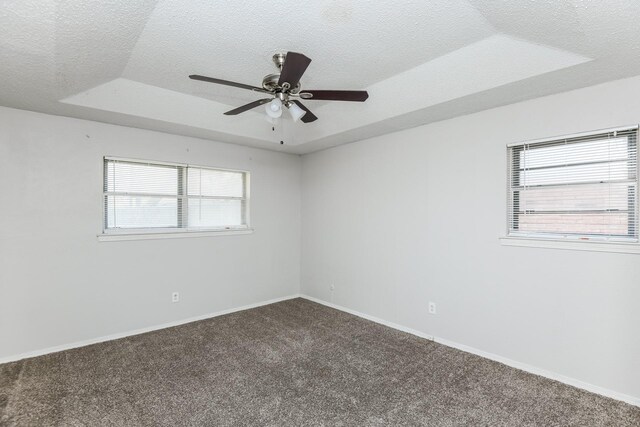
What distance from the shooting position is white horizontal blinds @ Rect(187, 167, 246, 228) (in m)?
4.18

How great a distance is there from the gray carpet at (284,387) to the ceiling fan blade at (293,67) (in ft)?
7.34

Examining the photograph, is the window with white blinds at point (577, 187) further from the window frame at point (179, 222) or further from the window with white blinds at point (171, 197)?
the window with white blinds at point (171, 197)

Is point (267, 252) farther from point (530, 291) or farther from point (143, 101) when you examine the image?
point (530, 291)

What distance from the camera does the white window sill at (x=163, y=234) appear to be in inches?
138

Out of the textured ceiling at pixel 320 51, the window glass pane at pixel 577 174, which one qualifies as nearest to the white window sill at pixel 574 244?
the window glass pane at pixel 577 174

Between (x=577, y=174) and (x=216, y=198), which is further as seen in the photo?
(x=216, y=198)

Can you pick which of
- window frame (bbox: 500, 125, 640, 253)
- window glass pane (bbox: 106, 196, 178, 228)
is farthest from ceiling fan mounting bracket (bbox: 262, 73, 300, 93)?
window glass pane (bbox: 106, 196, 178, 228)

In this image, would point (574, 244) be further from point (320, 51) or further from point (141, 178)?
point (141, 178)

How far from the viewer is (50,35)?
1.91 m

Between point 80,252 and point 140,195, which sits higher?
point 140,195

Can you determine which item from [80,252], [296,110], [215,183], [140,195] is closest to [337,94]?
[296,110]

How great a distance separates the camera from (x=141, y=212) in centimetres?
378

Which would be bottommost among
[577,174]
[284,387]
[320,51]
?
[284,387]

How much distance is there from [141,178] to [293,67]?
2704 mm
